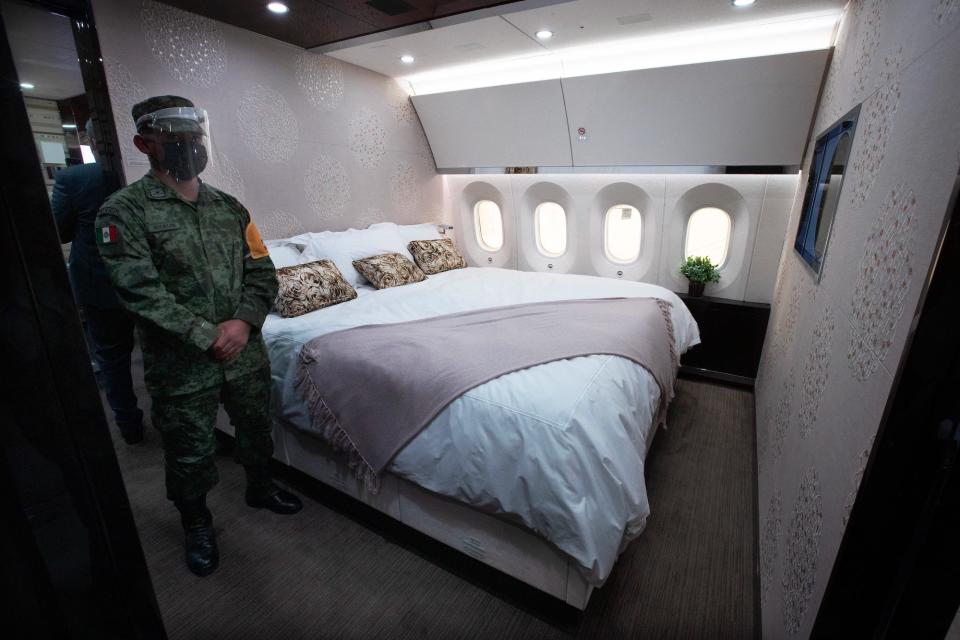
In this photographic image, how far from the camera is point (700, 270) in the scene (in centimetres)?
376

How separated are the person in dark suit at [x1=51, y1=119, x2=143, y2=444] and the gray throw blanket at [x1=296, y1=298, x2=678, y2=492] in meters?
1.06

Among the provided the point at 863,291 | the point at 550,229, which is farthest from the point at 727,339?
the point at 863,291

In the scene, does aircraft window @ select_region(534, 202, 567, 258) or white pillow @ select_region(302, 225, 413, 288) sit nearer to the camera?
white pillow @ select_region(302, 225, 413, 288)

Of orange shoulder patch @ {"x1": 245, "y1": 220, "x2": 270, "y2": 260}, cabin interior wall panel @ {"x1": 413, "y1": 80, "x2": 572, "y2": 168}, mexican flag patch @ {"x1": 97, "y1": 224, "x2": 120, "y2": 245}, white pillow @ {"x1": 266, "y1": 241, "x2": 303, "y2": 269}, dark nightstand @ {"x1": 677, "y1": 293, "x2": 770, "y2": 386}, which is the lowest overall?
dark nightstand @ {"x1": 677, "y1": 293, "x2": 770, "y2": 386}

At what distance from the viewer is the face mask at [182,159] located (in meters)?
1.71

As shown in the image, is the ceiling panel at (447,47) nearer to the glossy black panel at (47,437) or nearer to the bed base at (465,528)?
the bed base at (465,528)

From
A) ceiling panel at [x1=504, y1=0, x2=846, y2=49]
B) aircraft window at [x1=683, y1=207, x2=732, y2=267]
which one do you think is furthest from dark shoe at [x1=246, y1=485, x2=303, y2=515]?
aircraft window at [x1=683, y1=207, x2=732, y2=267]

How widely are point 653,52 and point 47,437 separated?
387 cm

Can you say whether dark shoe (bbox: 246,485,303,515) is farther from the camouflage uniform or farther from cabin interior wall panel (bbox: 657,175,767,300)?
cabin interior wall panel (bbox: 657,175,767,300)

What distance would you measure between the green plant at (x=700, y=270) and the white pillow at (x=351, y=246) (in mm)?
2406

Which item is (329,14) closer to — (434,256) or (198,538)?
(434,256)

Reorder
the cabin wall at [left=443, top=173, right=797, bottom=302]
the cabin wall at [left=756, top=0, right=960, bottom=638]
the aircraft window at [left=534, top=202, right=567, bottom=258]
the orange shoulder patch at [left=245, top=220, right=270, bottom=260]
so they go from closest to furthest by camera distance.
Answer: the cabin wall at [left=756, top=0, right=960, bottom=638] → the orange shoulder patch at [left=245, top=220, right=270, bottom=260] → the cabin wall at [left=443, top=173, right=797, bottom=302] → the aircraft window at [left=534, top=202, right=567, bottom=258]

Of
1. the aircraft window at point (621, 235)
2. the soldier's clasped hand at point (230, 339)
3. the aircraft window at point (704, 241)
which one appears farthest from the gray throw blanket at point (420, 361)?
the aircraft window at point (621, 235)

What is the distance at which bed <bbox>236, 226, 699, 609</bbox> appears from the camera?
1.46 metres
